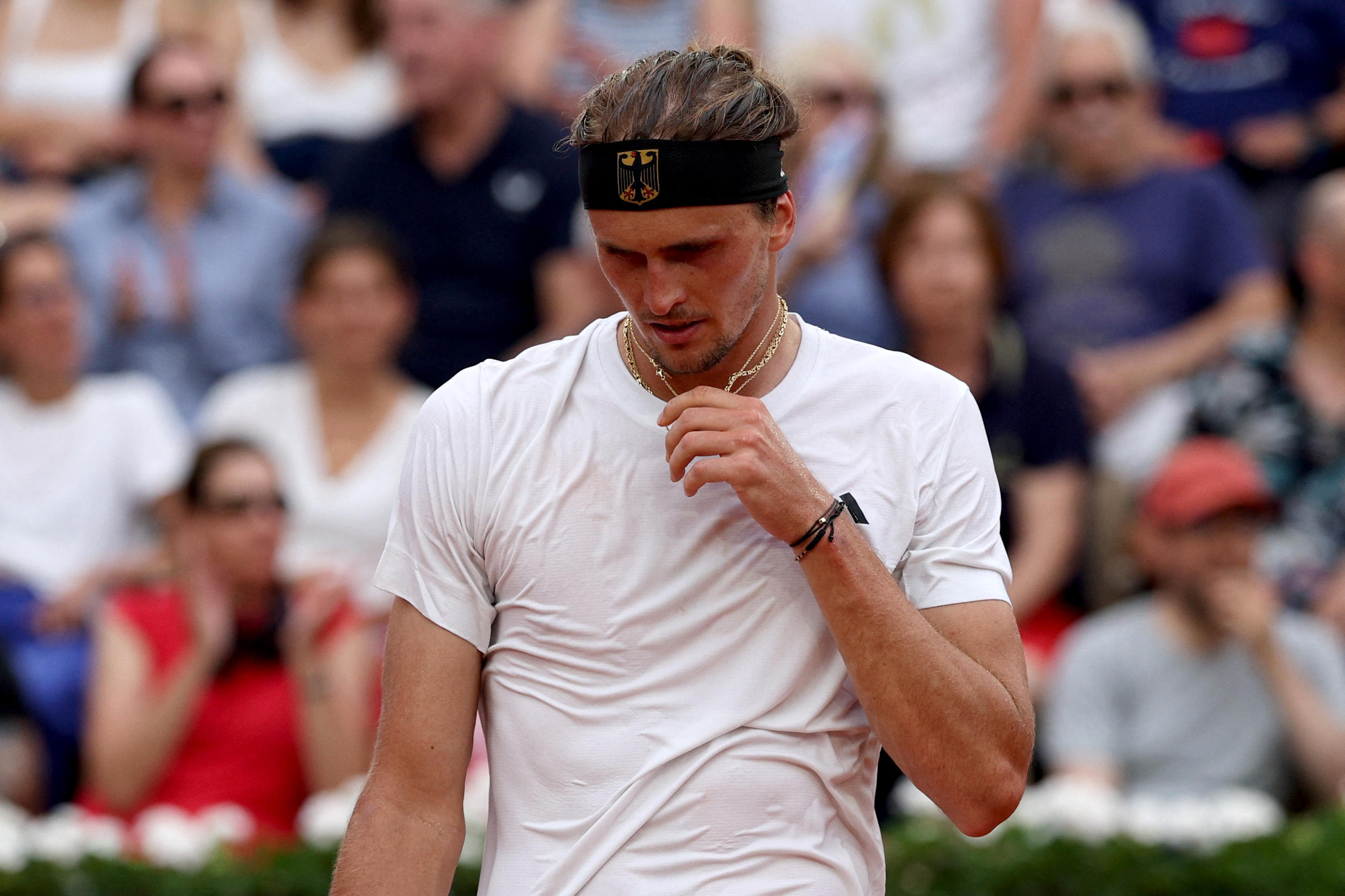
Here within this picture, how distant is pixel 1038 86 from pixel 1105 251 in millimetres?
941

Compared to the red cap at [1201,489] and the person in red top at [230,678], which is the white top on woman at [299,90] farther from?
the red cap at [1201,489]

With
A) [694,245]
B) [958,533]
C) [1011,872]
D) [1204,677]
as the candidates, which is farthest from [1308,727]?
[694,245]

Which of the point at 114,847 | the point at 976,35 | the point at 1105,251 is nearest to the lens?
the point at 114,847

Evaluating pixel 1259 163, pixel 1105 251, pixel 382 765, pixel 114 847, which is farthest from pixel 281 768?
pixel 1259 163

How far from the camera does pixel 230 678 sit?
602 cm

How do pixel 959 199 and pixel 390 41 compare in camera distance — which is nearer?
pixel 959 199

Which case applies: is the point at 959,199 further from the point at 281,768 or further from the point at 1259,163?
the point at 281,768

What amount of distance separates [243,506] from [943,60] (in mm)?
3674

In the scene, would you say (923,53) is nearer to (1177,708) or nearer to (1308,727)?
(1177,708)

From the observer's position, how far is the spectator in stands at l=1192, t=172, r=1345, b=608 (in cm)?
657

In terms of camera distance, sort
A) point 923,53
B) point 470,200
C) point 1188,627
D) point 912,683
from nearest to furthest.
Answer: point 912,683, point 1188,627, point 470,200, point 923,53

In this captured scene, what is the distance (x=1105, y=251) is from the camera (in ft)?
24.1

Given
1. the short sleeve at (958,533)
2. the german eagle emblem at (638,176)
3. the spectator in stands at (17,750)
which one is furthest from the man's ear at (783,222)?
the spectator in stands at (17,750)

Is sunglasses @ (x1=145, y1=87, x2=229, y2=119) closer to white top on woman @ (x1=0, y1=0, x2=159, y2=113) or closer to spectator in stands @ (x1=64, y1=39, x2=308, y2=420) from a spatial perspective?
spectator in stands @ (x1=64, y1=39, x2=308, y2=420)
